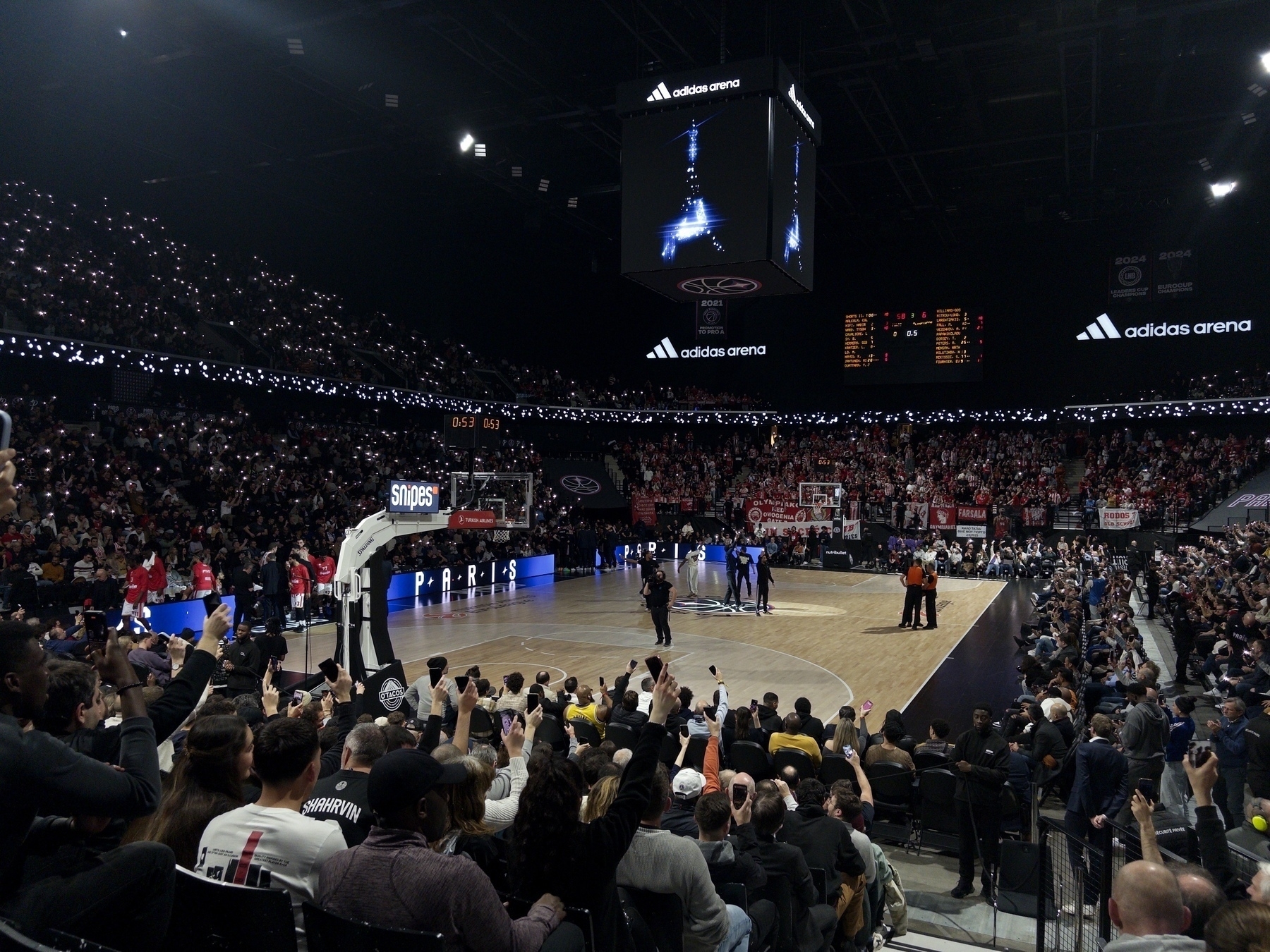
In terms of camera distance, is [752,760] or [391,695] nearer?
[752,760]

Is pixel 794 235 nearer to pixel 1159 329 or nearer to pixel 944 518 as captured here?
pixel 944 518

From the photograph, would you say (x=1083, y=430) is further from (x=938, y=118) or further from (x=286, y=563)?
(x=286, y=563)

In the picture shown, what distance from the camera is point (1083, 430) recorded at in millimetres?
35594

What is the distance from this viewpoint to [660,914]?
3.24 meters

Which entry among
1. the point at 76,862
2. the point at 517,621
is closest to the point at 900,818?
the point at 76,862

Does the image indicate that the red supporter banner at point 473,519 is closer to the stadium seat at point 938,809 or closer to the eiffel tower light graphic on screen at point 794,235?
the eiffel tower light graphic on screen at point 794,235

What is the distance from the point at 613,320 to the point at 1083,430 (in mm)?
21117

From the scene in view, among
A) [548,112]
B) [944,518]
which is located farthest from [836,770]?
[944,518]

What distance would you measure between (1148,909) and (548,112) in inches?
850

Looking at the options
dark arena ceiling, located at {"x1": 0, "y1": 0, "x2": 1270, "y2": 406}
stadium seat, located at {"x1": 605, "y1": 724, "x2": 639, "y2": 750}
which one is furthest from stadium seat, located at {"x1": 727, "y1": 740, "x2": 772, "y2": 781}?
dark arena ceiling, located at {"x1": 0, "y1": 0, "x2": 1270, "y2": 406}

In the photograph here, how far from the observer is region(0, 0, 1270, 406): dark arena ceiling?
678 inches

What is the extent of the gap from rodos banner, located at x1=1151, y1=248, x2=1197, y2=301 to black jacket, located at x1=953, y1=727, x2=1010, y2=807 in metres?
31.2

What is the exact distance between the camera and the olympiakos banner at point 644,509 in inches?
1462

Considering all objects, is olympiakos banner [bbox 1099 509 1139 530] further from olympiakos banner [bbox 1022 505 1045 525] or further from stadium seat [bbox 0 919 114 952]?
stadium seat [bbox 0 919 114 952]
